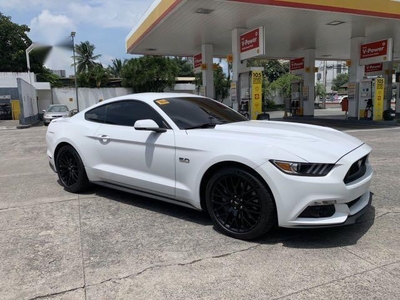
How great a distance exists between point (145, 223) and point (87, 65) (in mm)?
62223

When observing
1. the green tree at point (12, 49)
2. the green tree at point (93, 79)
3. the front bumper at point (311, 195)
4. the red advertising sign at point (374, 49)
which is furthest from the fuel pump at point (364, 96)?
the green tree at point (12, 49)

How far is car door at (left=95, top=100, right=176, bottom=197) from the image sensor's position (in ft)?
13.6

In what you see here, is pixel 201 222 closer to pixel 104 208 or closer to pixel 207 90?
pixel 104 208

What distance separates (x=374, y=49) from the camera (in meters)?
17.5

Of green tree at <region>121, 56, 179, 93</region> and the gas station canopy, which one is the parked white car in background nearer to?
the gas station canopy

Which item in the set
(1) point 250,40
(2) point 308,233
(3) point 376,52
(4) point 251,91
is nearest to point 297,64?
(3) point 376,52

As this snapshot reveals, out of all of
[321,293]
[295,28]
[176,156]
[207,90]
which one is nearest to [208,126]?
[176,156]

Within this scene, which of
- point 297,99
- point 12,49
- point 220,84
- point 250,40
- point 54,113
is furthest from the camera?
point 12,49

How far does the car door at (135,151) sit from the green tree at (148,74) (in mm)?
36633

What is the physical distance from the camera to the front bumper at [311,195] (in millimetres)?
3256

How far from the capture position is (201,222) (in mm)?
4203

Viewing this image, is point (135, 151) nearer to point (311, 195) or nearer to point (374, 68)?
point (311, 195)

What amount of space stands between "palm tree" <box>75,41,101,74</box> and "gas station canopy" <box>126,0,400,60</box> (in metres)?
41.6

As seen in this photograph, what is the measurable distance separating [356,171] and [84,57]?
6356 cm
